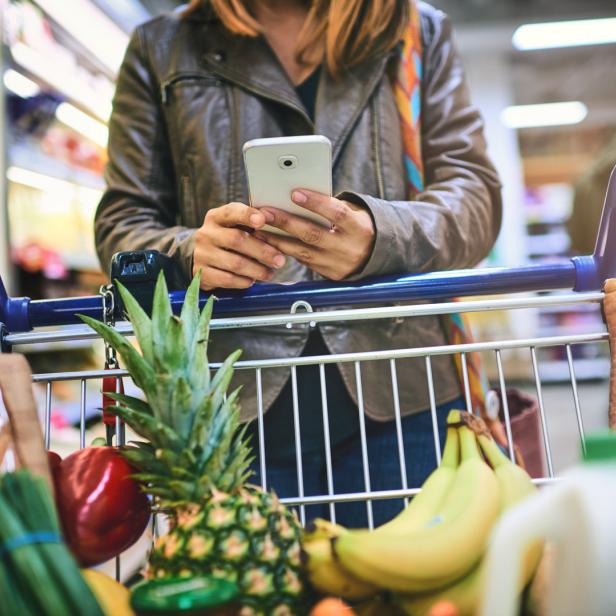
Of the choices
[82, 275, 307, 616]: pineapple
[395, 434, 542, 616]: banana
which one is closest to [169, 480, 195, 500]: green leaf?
[82, 275, 307, 616]: pineapple

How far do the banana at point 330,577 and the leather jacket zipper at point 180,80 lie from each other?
3.24 feet

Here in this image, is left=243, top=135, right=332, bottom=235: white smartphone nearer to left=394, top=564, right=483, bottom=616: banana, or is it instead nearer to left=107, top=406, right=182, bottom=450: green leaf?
left=107, top=406, right=182, bottom=450: green leaf

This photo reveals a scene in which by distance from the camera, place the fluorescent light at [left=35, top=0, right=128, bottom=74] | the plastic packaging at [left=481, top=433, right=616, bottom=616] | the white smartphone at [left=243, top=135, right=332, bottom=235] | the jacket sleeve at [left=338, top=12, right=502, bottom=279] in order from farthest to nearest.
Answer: the fluorescent light at [left=35, top=0, right=128, bottom=74] < the jacket sleeve at [left=338, top=12, right=502, bottom=279] < the white smartphone at [left=243, top=135, right=332, bottom=235] < the plastic packaging at [left=481, top=433, right=616, bottom=616]

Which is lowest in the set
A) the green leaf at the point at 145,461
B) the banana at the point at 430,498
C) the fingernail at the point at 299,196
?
the banana at the point at 430,498

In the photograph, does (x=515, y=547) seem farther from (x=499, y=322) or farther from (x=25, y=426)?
(x=499, y=322)

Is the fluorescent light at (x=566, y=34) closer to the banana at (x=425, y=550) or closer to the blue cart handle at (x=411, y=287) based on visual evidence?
the blue cart handle at (x=411, y=287)

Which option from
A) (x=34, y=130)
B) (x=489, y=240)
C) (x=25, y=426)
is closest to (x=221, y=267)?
(x=25, y=426)

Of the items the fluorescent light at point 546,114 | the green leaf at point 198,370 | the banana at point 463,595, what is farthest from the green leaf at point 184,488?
the fluorescent light at point 546,114

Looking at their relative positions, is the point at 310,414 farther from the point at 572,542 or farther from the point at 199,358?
the point at 572,542

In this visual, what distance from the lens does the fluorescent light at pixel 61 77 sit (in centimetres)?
290

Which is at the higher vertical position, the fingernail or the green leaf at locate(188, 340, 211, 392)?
the fingernail

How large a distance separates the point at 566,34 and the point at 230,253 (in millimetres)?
7530

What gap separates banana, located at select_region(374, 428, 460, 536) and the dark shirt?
43 centimetres

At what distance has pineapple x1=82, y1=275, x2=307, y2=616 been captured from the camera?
23.7 inches
